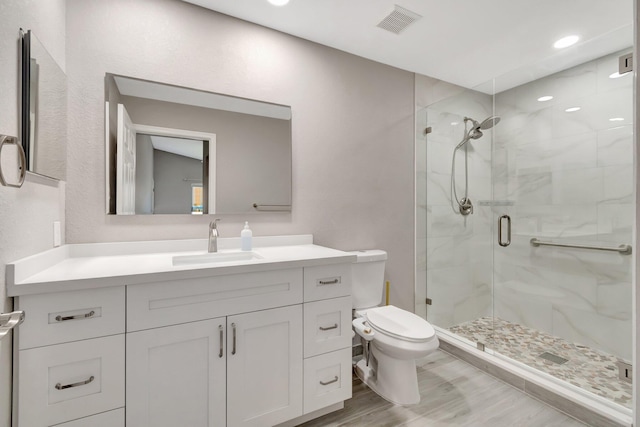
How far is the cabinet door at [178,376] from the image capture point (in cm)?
115

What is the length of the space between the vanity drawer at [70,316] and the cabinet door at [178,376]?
0.35ft

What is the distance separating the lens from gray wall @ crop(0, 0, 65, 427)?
3.16 feet

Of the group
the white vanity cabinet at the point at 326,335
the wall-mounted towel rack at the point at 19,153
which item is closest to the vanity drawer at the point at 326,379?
the white vanity cabinet at the point at 326,335

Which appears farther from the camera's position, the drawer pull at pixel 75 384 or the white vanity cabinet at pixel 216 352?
the white vanity cabinet at pixel 216 352

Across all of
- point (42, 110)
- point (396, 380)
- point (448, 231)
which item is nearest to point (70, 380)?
point (42, 110)

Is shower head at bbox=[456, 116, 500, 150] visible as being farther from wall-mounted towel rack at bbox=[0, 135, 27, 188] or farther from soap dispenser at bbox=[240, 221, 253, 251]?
wall-mounted towel rack at bbox=[0, 135, 27, 188]

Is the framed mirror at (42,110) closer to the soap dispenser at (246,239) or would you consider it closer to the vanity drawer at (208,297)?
the vanity drawer at (208,297)

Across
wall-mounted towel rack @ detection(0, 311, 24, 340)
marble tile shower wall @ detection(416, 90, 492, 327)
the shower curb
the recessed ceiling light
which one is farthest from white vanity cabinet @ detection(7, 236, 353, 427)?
the recessed ceiling light

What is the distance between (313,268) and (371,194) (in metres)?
1.06

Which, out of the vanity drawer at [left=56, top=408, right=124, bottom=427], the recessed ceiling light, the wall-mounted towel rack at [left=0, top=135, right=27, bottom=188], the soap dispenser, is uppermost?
the recessed ceiling light

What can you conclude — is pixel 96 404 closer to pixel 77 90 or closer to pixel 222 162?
pixel 222 162

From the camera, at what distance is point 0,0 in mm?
951

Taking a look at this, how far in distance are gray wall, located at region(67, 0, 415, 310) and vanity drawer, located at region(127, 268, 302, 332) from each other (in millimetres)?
601

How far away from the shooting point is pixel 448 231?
266 centimetres
